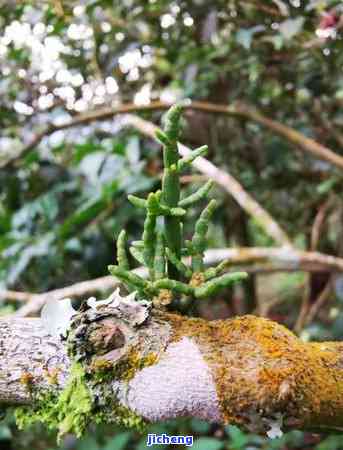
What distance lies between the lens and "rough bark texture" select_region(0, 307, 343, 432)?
0.51m

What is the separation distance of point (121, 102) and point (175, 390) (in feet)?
5.08

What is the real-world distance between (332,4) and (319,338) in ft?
2.93

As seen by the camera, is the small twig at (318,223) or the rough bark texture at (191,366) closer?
the rough bark texture at (191,366)

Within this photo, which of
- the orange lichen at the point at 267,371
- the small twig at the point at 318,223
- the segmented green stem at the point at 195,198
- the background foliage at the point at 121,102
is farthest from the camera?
the small twig at the point at 318,223

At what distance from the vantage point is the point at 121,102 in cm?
196

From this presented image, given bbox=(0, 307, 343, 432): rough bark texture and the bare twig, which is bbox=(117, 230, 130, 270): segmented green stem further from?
the bare twig

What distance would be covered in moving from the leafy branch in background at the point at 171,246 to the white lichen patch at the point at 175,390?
3.3 inches

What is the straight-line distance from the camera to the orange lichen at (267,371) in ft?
1.66

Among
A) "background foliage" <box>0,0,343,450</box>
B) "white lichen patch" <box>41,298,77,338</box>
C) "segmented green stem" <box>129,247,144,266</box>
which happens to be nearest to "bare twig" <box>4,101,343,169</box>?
"background foliage" <box>0,0,343,450</box>

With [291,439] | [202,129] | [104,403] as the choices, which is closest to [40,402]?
[104,403]

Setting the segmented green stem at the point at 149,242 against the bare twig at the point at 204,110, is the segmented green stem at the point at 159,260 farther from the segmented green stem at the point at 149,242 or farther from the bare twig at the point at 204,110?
the bare twig at the point at 204,110

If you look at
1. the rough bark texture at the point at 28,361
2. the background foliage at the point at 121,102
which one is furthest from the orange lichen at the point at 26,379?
the background foliage at the point at 121,102

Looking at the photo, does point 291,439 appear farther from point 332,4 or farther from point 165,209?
point 165,209

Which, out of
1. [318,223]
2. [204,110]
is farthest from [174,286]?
[318,223]
